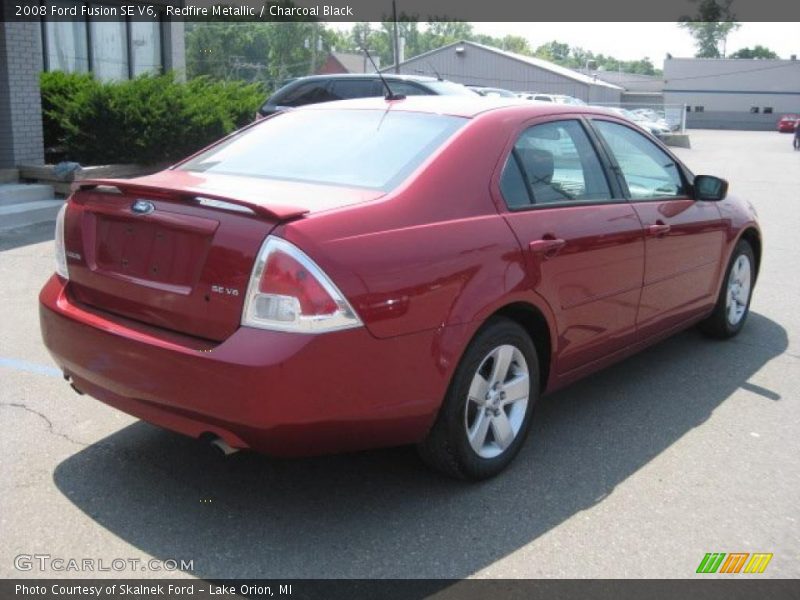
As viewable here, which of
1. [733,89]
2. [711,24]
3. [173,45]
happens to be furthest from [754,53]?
[173,45]

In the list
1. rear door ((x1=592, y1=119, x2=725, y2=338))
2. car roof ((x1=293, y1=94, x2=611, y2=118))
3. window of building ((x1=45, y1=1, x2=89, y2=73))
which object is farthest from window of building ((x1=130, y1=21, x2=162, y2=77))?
rear door ((x1=592, y1=119, x2=725, y2=338))

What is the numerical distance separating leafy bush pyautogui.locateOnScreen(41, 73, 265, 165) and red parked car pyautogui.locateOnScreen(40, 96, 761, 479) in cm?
787

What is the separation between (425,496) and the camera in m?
3.59

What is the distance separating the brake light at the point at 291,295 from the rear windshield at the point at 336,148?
2.22ft

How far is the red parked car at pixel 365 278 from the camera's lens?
2994 mm

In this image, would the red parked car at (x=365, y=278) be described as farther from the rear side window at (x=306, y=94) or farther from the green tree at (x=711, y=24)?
the green tree at (x=711, y=24)

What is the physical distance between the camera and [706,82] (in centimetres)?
8194

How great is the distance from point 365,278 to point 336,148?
115 centimetres

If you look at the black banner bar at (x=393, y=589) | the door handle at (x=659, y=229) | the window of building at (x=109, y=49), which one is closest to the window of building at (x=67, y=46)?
the window of building at (x=109, y=49)

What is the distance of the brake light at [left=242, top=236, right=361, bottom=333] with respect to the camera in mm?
2955

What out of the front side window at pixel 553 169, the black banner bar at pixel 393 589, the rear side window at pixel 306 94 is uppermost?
the rear side window at pixel 306 94

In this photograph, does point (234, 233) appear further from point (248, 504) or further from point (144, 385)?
point (248, 504)

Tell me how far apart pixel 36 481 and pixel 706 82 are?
286ft

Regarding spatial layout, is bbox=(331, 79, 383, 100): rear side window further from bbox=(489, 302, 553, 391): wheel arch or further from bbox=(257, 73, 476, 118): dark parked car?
bbox=(489, 302, 553, 391): wheel arch
